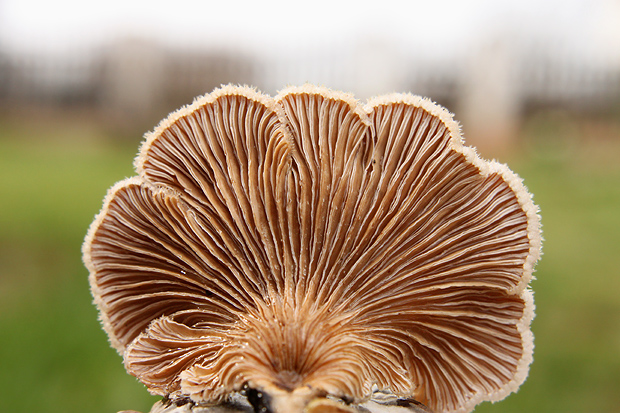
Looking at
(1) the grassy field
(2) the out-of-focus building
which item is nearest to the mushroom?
(1) the grassy field

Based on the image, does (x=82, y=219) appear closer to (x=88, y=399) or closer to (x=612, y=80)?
(x=88, y=399)

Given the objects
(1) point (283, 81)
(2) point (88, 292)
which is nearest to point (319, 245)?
(2) point (88, 292)

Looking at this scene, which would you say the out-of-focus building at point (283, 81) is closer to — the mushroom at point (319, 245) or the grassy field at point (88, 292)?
the grassy field at point (88, 292)

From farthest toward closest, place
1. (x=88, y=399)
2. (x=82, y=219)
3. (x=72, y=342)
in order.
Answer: (x=82, y=219), (x=72, y=342), (x=88, y=399)

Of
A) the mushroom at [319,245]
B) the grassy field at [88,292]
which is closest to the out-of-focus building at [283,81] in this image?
the grassy field at [88,292]

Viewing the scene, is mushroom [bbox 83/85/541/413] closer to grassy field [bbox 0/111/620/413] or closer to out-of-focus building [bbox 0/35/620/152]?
grassy field [bbox 0/111/620/413]

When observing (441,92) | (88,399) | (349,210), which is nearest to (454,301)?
(349,210)

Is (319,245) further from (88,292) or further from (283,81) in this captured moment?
(283,81)
